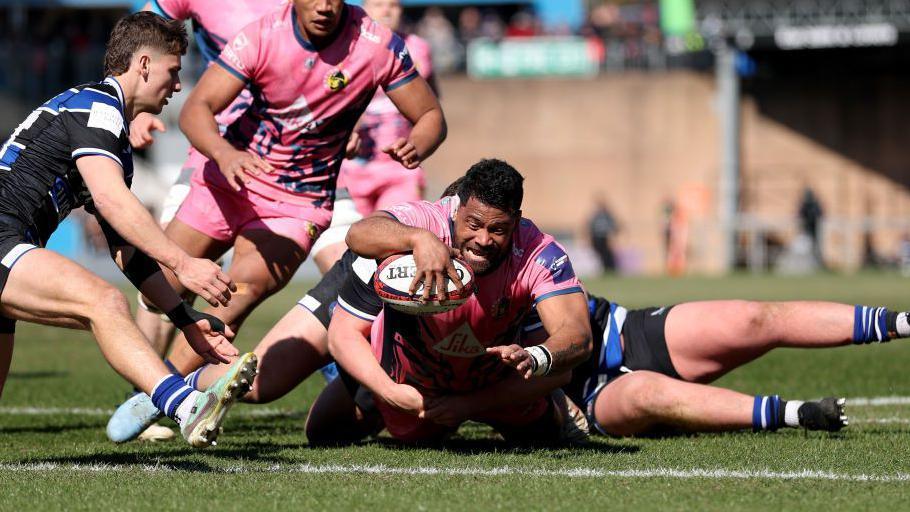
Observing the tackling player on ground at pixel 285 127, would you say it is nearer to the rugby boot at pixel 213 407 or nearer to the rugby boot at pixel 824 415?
the rugby boot at pixel 213 407

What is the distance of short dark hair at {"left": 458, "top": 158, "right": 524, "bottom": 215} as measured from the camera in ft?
18.1

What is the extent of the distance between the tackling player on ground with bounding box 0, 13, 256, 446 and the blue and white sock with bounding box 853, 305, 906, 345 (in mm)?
2882

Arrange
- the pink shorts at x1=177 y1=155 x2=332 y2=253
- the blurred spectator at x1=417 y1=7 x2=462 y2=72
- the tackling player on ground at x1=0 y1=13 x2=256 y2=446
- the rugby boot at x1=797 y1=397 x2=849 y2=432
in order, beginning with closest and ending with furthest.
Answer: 1. the tackling player on ground at x1=0 y1=13 x2=256 y2=446
2. the rugby boot at x1=797 y1=397 x2=849 y2=432
3. the pink shorts at x1=177 y1=155 x2=332 y2=253
4. the blurred spectator at x1=417 y1=7 x2=462 y2=72

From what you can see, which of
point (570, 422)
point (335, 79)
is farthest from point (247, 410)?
point (570, 422)

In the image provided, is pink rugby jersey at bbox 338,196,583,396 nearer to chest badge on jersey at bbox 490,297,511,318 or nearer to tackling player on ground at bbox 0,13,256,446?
chest badge on jersey at bbox 490,297,511,318

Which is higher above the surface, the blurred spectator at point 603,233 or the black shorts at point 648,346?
the black shorts at point 648,346

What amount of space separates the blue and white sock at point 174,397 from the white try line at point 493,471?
43 cm

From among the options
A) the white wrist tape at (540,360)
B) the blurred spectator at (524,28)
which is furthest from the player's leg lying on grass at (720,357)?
the blurred spectator at (524,28)

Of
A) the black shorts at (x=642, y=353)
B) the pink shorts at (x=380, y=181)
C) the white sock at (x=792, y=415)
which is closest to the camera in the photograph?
the white sock at (x=792, y=415)

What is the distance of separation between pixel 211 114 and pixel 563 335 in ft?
7.70

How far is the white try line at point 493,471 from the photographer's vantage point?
5.28 meters

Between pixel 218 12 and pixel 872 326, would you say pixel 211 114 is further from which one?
pixel 872 326

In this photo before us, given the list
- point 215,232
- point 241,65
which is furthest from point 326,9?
point 215,232

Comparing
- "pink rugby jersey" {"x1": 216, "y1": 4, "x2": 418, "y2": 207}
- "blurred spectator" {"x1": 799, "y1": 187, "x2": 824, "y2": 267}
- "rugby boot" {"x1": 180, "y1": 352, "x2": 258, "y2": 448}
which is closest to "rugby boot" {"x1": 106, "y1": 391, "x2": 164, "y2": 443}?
"pink rugby jersey" {"x1": 216, "y1": 4, "x2": 418, "y2": 207}
